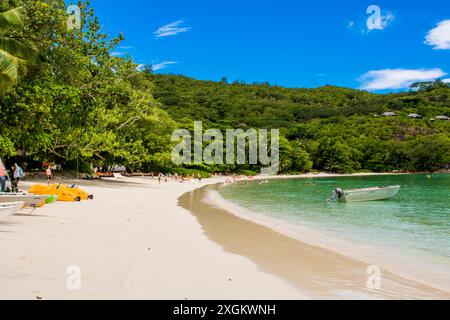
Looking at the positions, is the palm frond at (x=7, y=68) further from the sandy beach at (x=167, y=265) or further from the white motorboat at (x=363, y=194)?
the white motorboat at (x=363, y=194)

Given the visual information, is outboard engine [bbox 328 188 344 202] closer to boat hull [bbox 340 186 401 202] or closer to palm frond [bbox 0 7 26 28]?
boat hull [bbox 340 186 401 202]

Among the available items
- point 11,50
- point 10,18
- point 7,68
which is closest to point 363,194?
point 11,50

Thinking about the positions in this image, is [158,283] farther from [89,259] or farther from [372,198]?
[372,198]

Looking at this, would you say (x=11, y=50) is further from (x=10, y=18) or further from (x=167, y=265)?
(x=167, y=265)

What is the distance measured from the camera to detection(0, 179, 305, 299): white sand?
21.0 feet

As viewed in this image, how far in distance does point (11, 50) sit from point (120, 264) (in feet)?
48.5

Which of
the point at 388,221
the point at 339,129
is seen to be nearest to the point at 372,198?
the point at 388,221

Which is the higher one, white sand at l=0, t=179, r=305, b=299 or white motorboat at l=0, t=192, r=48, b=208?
white motorboat at l=0, t=192, r=48, b=208

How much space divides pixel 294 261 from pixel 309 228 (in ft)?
25.4

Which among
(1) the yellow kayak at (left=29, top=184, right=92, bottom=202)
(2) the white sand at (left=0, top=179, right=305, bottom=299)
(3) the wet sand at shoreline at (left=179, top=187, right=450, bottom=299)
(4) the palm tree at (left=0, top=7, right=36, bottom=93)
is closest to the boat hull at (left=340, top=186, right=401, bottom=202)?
(3) the wet sand at shoreline at (left=179, top=187, right=450, bottom=299)

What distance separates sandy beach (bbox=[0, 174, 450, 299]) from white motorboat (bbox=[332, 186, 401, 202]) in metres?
19.4

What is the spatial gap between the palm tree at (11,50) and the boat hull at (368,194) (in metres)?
24.0

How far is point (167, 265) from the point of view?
8.58 metres
